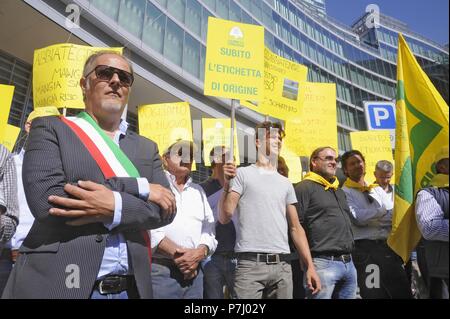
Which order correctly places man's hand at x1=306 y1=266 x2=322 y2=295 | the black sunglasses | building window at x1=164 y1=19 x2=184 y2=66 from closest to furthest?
1. the black sunglasses
2. man's hand at x1=306 y1=266 x2=322 y2=295
3. building window at x1=164 y1=19 x2=184 y2=66

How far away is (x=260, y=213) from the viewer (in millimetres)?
2412

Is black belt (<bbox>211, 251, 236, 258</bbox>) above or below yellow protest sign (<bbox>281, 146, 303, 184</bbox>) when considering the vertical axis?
below

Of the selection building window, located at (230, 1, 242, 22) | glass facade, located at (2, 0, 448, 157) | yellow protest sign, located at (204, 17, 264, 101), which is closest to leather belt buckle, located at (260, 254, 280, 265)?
yellow protest sign, located at (204, 17, 264, 101)

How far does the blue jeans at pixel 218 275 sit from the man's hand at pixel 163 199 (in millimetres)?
1478

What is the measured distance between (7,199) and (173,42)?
9839 millimetres

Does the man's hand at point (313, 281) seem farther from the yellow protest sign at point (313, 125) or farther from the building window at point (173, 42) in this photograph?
the building window at point (173, 42)

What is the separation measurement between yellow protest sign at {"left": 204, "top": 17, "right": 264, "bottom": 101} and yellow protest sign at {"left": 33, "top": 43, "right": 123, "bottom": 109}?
1.36 metres

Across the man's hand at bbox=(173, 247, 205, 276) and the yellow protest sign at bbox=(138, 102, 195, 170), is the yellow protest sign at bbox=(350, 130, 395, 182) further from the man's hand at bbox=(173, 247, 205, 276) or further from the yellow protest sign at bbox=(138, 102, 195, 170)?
the man's hand at bbox=(173, 247, 205, 276)

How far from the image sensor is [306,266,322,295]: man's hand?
96.0 inches

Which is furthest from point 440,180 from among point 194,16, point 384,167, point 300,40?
point 300,40

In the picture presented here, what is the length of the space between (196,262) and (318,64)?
25557 millimetres

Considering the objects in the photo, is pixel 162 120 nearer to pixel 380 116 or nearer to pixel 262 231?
pixel 262 231
